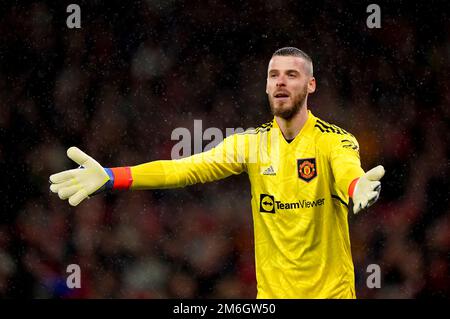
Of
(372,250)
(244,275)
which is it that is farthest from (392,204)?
(244,275)

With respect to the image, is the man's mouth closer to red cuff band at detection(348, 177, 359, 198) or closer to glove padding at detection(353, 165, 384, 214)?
red cuff band at detection(348, 177, 359, 198)

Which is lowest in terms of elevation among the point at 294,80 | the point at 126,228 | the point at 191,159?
the point at 126,228

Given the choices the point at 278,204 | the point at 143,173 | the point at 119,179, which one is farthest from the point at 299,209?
the point at 119,179

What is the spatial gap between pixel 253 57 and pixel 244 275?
194cm

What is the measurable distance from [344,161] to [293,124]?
436 mm

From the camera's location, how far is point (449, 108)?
6363 millimetres

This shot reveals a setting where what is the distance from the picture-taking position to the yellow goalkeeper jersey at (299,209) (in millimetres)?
3525

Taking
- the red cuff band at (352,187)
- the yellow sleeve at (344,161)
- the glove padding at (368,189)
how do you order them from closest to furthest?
the glove padding at (368,189), the red cuff band at (352,187), the yellow sleeve at (344,161)

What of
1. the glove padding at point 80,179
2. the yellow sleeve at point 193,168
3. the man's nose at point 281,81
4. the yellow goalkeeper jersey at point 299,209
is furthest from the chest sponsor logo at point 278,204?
the glove padding at point 80,179

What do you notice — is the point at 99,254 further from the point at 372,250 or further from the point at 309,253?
the point at 309,253

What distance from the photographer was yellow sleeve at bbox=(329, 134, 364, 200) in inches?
126

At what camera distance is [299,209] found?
355 centimetres

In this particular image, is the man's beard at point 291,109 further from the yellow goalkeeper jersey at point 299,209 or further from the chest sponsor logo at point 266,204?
the chest sponsor logo at point 266,204

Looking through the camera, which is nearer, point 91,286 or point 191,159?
point 191,159
